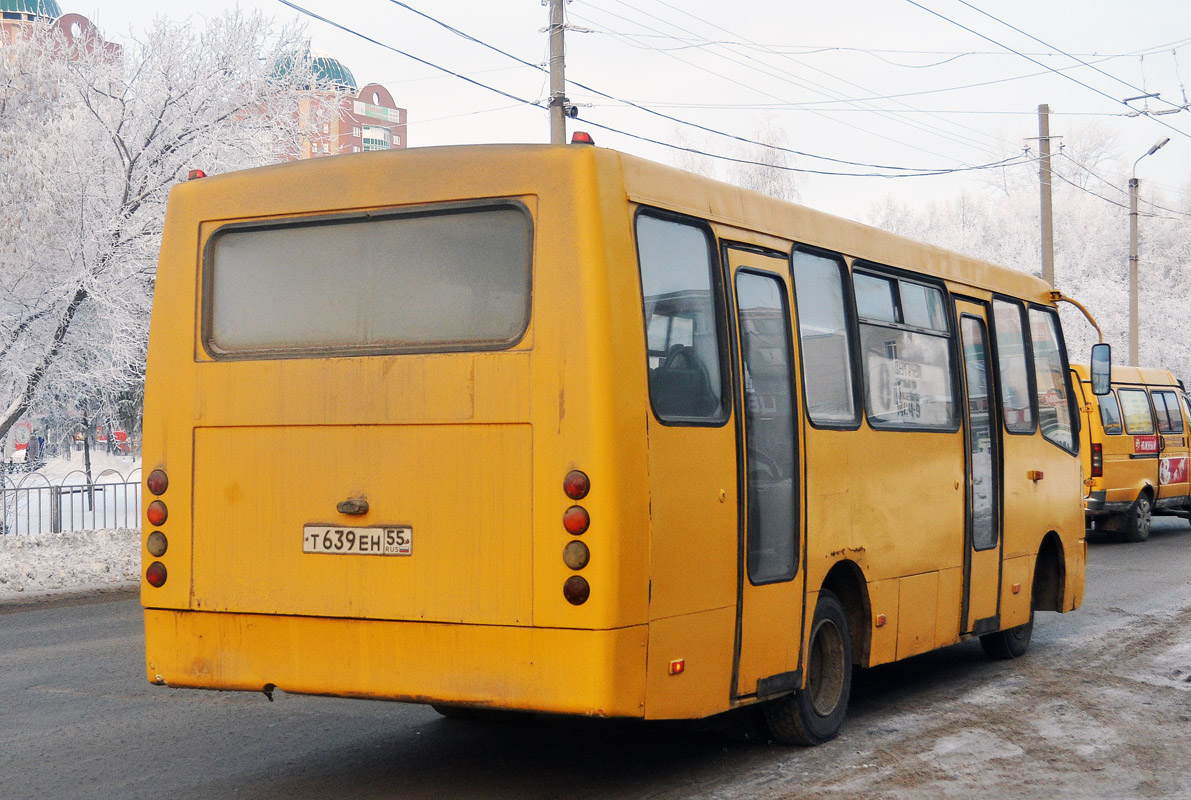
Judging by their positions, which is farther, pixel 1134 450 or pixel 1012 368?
pixel 1134 450

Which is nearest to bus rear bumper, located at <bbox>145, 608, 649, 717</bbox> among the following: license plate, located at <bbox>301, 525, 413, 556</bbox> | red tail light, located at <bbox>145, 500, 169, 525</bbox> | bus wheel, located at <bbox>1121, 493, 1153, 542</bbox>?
license plate, located at <bbox>301, 525, 413, 556</bbox>

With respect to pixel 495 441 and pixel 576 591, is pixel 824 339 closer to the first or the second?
pixel 495 441

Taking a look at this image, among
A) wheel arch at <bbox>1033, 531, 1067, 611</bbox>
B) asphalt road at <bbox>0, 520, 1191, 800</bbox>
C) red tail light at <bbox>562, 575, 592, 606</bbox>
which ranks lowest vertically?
→ asphalt road at <bbox>0, 520, 1191, 800</bbox>

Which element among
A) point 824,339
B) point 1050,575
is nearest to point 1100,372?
point 1050,575

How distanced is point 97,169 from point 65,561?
21.0 ft

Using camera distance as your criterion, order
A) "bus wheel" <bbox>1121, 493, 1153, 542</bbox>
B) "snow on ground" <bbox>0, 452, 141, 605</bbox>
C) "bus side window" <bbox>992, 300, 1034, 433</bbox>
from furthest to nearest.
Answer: "bus wheel" <bbox>1121, 493, 1153, 542</bbox> → "snow on ground" <bbox>0, 452, 141, 605</bbox> → "bus side window" <bbox>992, 300, 1034, 433</bbox>

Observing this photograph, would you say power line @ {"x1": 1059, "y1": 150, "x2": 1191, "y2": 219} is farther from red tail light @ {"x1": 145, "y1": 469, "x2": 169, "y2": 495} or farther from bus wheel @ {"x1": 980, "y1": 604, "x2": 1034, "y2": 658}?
red tail light @ {"x1": 145, "y1": 469, "x2": 169, "y2": 495}

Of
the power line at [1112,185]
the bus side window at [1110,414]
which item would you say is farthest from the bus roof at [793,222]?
the power line at [1112,185]

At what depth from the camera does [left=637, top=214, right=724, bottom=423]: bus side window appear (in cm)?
561

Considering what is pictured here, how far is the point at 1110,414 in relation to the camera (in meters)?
19.6

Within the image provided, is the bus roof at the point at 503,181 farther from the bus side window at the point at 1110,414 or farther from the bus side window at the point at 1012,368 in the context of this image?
the bus side window at the point at 1110,414

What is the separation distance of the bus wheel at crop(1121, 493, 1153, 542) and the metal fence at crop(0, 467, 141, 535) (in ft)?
47.8

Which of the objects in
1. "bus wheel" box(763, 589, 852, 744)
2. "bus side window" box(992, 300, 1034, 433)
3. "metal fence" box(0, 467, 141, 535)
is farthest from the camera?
"metal fence" box(0, 467, 141, 535)

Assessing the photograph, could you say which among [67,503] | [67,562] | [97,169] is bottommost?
[67,562]
